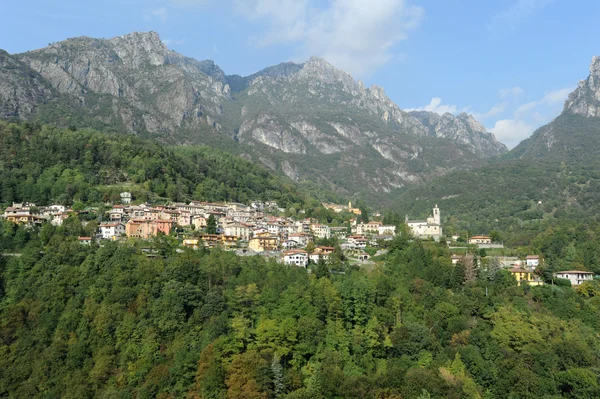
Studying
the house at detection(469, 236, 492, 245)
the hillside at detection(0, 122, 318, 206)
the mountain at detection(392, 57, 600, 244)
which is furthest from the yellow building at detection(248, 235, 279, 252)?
the mountain at detection(392, 57, 600, 244)

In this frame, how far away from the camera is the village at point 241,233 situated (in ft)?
193

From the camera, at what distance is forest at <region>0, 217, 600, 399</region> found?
38.4 metres

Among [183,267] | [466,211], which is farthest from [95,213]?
[466,211]

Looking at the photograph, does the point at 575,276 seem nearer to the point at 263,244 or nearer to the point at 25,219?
the point at 263,244

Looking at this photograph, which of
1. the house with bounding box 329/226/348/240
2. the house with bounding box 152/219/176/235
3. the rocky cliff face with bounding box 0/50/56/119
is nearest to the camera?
the house with bounding box 152/219/176/235

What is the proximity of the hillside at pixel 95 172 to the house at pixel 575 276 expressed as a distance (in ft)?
193

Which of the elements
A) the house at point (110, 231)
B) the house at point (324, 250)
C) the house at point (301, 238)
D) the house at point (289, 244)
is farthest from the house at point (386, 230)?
the house at point (110, 231)

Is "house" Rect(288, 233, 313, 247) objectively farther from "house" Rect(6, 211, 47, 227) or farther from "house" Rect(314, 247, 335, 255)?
"house" Rect(6, 211, 47, 227)

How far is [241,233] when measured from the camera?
7081 centimetres

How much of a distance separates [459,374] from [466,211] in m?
112

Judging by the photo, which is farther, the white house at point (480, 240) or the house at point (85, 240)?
the white house at point (480, 240)

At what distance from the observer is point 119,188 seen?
3194 inches

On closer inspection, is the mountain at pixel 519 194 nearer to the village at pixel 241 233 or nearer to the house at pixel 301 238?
the village at pixel 241 233

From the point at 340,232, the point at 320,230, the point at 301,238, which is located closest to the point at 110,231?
the point at 301,238
